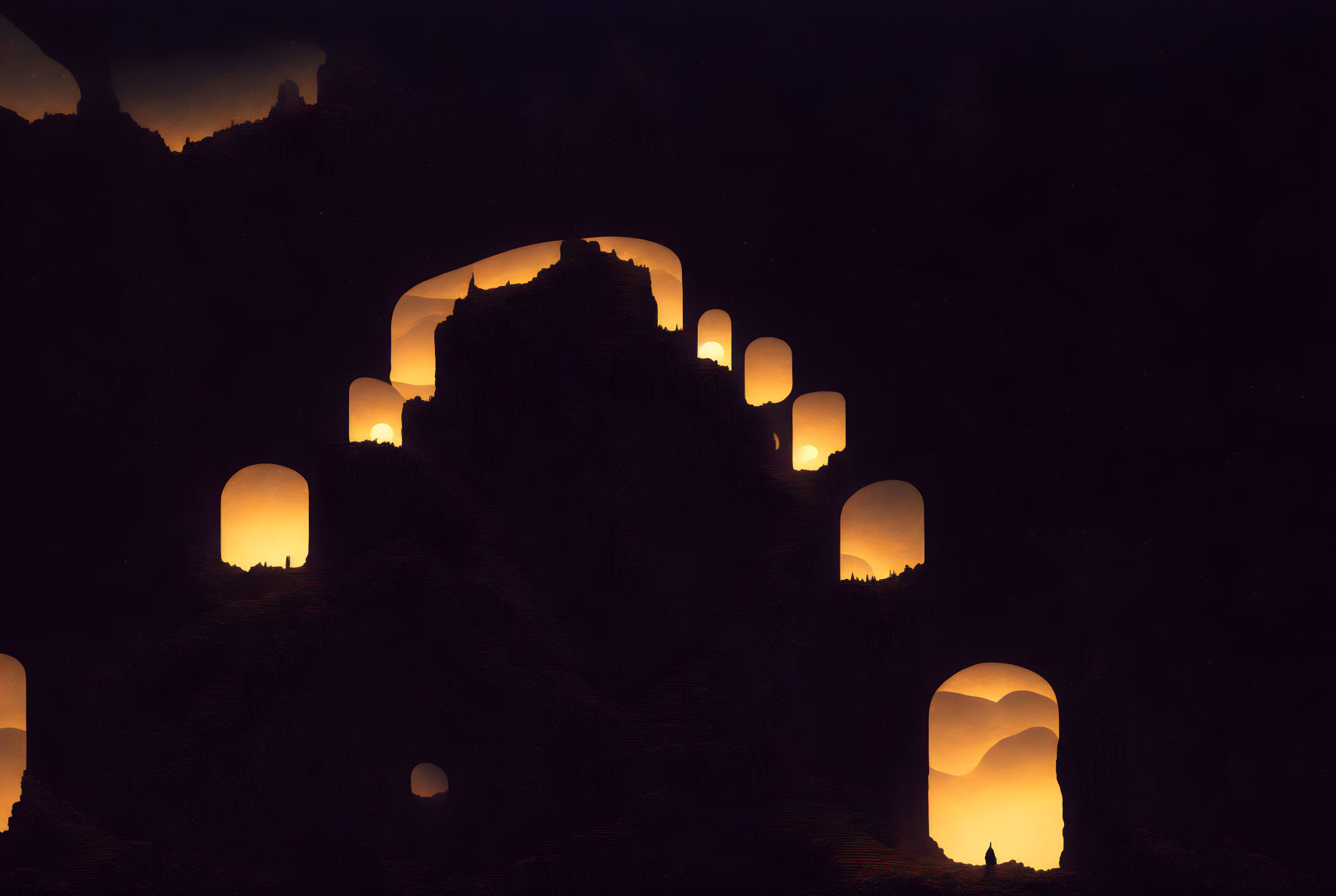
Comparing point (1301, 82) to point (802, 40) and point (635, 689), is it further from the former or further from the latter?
point (635, 689)

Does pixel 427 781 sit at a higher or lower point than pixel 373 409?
lower

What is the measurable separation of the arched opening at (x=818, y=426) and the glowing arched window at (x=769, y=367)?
0.33 meters

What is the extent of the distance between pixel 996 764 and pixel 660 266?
24.1 ft

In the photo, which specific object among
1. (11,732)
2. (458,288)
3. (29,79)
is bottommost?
(11,732)

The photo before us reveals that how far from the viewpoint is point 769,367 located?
1248cm

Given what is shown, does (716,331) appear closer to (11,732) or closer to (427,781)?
(427,781)

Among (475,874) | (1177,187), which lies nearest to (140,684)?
(475,874)

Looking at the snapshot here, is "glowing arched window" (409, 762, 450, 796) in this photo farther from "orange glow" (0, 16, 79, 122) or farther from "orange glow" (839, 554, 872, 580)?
"orange glow" (0, 16, 79, 122)

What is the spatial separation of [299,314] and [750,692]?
6520 millimetres

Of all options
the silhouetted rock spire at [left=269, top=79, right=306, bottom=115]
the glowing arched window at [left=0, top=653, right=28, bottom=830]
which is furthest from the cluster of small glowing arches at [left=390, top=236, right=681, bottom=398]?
the glowing arched window at [left=0, top=653, right=28, bottom=830]

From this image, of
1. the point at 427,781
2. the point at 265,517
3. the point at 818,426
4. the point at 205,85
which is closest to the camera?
the point at 427,781

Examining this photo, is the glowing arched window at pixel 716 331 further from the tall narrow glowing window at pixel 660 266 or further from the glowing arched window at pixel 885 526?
the glowing arched window at pixel 885 526

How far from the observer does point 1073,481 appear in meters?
11.7

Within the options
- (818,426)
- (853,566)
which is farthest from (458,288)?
(853,566)
